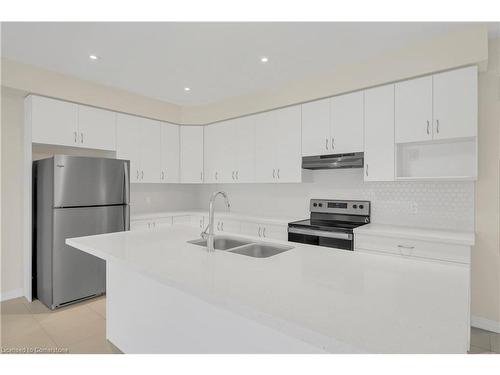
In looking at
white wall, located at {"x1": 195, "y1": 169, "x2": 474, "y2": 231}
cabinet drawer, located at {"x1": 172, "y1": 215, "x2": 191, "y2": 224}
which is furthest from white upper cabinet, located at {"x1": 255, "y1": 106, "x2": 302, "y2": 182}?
cabinet drawer, located at {"x1": 172, "y1": 215, "x2": 191, "y2": 224}

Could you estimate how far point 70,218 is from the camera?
298cm

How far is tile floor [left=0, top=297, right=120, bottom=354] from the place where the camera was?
2.22 m

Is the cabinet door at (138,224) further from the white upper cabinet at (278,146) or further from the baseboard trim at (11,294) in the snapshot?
the white upper cabinet at (278,146)

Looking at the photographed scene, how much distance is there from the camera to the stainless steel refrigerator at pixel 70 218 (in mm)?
2895

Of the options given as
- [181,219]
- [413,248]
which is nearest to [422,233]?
[413,248]

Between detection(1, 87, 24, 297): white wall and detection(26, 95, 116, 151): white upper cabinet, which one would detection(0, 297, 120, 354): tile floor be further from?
detection(26, 95, 116, 151): white upper cabinet

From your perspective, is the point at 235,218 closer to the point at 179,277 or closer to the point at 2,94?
the point at 179,277

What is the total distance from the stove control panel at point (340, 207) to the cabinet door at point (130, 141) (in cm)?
253

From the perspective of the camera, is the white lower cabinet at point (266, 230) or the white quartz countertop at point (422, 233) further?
the white lower cabinet at point (266, 230)

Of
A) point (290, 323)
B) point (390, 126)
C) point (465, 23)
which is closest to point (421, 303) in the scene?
point (290, 323)

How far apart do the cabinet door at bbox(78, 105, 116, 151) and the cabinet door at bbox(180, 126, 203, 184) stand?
1.12m

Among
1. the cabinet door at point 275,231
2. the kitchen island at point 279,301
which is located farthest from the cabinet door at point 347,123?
the kitchen island at point 279,301

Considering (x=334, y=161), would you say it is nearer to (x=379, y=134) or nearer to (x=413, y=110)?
(x=379, y=134)

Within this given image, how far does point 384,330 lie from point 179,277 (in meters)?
0.86
